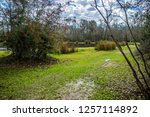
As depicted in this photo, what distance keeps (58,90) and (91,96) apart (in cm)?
150

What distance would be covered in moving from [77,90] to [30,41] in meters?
9.36

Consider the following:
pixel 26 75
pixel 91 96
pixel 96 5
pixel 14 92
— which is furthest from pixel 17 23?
pixel 96 5

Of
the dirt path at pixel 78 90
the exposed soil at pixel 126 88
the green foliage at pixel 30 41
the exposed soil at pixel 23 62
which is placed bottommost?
the exposed soil at pixel 23 62

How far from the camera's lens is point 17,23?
57.3 feet

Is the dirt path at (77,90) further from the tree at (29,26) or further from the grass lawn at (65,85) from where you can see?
the tree at (29,26)

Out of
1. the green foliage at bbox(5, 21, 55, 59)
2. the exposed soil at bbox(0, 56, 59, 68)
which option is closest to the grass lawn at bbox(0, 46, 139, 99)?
the exposed soil at bbox(0, 56, 59, 68)

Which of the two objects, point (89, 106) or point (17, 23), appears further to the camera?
point (17, 23)

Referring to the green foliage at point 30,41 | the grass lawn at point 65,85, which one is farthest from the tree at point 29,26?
the grass lawn at point 65,85

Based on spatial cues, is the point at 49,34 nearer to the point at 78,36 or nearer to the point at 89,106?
the point at 89,106

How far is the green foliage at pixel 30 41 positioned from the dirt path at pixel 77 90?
7398 mm

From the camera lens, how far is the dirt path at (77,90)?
838cm

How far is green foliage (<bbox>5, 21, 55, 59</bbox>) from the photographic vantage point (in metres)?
17.4

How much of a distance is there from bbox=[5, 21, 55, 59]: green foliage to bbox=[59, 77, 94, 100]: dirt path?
24.3 ft

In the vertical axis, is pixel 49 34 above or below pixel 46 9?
below
